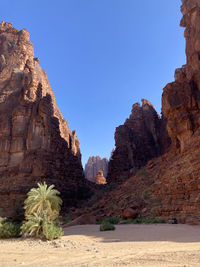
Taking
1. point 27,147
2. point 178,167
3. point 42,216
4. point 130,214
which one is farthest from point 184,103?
point 27,147

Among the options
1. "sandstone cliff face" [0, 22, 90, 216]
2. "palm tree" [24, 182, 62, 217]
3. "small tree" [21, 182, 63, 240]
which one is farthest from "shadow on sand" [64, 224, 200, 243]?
"sandstone cliff face" [0, 22, 90, 216]

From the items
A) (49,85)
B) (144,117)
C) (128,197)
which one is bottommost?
(128,197)

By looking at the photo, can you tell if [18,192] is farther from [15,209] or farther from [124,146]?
[124,146]

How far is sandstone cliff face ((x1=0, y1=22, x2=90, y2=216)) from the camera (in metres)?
28.4

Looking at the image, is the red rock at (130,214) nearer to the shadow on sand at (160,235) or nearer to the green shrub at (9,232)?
the shadow on sand at (160,235)

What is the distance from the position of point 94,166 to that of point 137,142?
57179 mm

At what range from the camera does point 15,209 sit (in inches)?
976

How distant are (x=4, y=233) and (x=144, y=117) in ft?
139

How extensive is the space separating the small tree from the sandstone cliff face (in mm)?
Result: 13226

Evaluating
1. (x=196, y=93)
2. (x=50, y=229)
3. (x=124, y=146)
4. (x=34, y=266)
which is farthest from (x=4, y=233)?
(x=124, y=146)

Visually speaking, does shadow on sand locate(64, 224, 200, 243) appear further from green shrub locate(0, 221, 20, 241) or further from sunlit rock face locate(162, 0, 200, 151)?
sunlit rock face locate(162, 0, 200, 151)

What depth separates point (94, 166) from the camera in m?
99.7

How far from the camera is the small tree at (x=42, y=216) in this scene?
11117mm

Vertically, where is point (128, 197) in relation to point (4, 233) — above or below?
above
